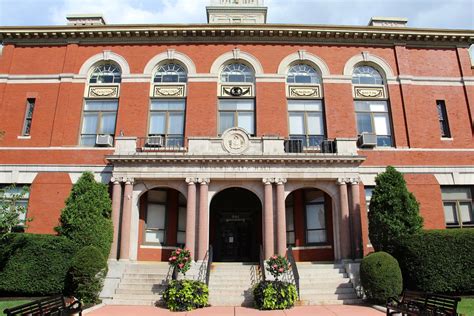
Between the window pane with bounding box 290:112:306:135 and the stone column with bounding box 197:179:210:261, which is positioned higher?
the window pane with bounding box 290:112:306:135

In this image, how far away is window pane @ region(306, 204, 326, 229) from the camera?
18812 mm

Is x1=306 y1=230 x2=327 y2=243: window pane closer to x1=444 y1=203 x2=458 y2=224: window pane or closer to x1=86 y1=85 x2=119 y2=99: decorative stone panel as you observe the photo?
x1=444 y1=203 x2=458 y2=224: window pane

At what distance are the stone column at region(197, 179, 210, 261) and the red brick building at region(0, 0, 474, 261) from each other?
0.46 feet

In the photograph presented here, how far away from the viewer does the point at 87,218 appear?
51.2ft

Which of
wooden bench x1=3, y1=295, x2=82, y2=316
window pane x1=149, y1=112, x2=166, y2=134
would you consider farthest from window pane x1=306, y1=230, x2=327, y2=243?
wooden bench x1=3, y1=295, x2=82, y2=316

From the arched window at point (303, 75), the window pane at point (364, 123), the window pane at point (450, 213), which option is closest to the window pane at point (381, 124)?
the window pane at point (364, 123)

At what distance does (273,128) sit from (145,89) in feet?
24.3

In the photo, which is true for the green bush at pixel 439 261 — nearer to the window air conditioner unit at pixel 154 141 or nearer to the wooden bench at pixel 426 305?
the wooden bench at pixel 426 305

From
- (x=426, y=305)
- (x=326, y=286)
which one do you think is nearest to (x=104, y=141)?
(x=326, y=286)

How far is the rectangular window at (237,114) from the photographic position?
20.3 m

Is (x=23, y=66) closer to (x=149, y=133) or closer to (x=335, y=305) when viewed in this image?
(x=149, y=133)

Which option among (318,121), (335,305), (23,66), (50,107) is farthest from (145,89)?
(335,305)

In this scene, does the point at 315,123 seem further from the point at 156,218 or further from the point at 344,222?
the point at 156,218

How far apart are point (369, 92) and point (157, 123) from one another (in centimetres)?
1191
